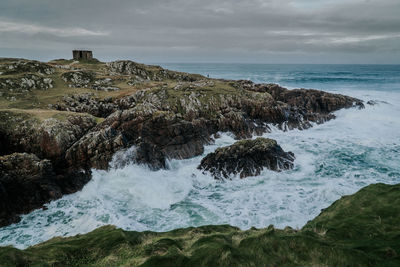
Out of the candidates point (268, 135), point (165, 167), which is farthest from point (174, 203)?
point (268, 135)

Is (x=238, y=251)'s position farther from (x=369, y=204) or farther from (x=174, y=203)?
(x=174, y=203)

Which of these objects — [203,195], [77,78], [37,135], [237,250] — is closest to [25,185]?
[37,135]

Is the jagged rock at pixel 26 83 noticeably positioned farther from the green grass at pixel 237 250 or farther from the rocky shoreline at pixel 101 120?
the green grass at pixel 237 250

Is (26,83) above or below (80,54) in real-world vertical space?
below

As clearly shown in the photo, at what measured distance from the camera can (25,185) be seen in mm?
22188

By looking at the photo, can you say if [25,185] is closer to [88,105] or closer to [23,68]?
[88,105]

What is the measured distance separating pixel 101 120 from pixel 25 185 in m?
15.3

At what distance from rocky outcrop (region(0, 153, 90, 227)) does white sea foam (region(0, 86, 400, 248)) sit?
986 millimetres

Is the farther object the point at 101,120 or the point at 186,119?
the point at 186,119

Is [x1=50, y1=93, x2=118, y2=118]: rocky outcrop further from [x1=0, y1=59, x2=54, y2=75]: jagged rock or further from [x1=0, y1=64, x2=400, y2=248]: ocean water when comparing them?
[x1=0, y1=64, x2=400, y2=248]: ocean water

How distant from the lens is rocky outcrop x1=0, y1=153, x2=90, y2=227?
20.7 metres

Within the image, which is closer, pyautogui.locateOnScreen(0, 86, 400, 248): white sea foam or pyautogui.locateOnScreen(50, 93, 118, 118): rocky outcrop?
pyautogui.locateOnScreen(0, 86, 400, 248): white sea foam

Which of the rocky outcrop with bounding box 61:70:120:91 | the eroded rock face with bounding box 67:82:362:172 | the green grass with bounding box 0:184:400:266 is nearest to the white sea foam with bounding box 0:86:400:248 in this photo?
the eroded rock face with bounding box 67:82:362:172

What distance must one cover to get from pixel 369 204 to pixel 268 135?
29577 mm
